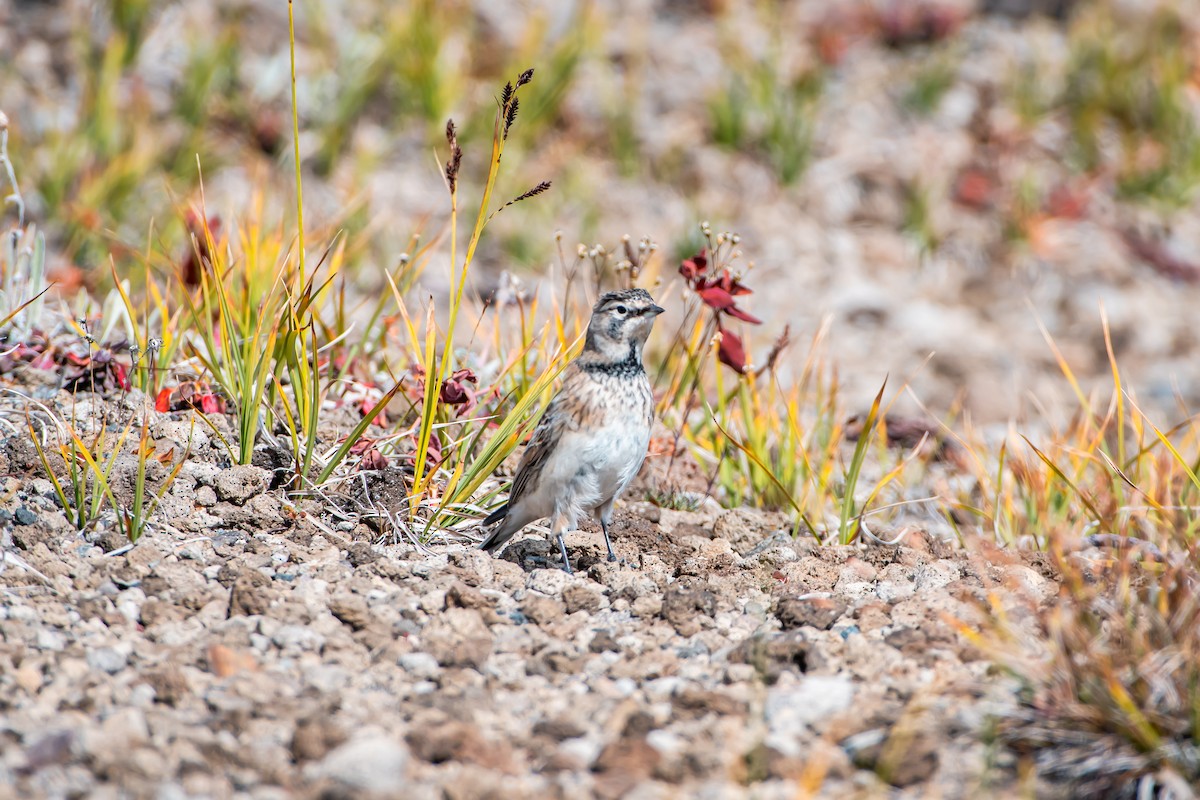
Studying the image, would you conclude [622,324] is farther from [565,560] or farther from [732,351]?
[565,560]

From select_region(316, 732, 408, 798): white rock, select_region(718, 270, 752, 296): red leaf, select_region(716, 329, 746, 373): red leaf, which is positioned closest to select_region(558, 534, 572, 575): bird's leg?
select_region(716, 329, 746, 373): red leaf

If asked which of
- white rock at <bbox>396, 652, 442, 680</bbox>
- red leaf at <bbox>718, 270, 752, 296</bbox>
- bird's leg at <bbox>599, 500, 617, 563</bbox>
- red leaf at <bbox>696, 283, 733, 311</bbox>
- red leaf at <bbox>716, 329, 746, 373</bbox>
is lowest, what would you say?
white rock at <bbox>396, 652, 442, 680</bbox>

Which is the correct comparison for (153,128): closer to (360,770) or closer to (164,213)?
(164,213)

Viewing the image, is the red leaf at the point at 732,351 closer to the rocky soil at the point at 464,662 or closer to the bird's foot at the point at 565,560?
the rocky soil at the point at 464,662

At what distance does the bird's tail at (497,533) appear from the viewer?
429 cm

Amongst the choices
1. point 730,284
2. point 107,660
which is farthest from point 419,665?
point 730,284

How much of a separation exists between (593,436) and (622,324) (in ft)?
1.45

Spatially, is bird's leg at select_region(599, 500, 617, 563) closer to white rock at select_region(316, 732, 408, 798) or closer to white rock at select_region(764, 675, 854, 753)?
white rock at select_region(764, 675, 854, 753)

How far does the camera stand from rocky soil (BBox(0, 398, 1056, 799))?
9.07 feet

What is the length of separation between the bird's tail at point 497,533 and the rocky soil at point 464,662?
6 centimetres

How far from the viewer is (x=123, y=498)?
4031 mm

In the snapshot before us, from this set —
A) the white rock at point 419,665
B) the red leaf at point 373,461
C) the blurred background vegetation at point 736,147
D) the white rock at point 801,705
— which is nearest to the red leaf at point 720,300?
the red leaf at point 373,461

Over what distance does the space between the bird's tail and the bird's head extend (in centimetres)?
65

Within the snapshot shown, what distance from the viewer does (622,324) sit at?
435 cm
